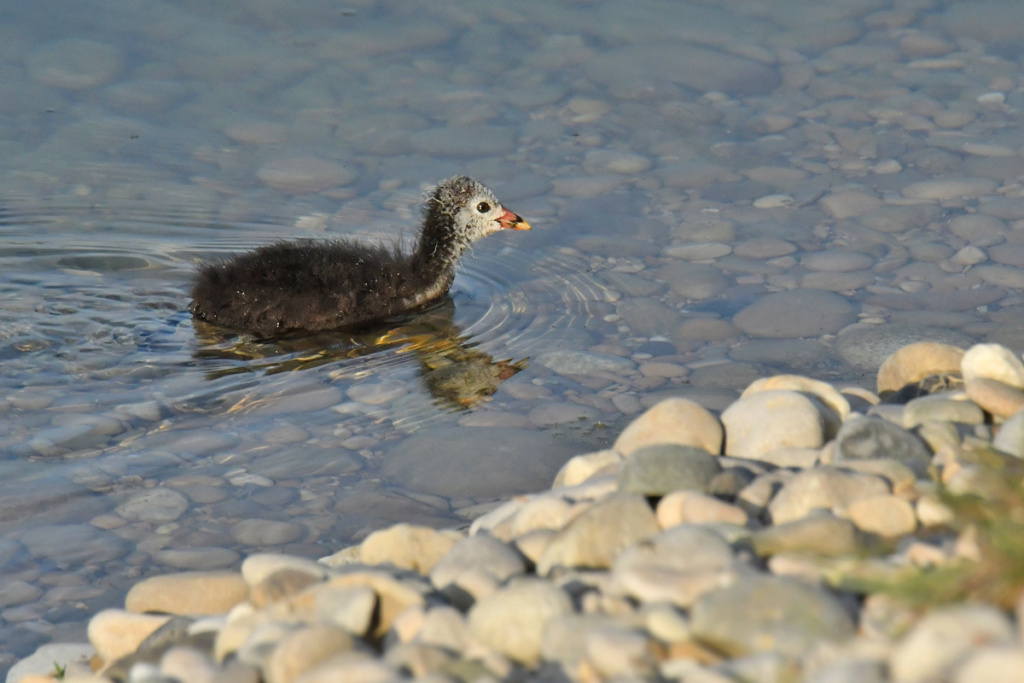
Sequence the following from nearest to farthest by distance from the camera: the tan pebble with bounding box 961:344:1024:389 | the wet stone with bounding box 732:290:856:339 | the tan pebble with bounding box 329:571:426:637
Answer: the tan pebble with bounding box 329:571:426:637, the tan pebble with bounding box 961:344:1024:389, the wet stone with bounding box 732:290:856:339

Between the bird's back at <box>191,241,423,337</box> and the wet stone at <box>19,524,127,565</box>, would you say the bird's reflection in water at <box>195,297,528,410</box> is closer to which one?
the bird's back at <box>191,241,423,337</box>

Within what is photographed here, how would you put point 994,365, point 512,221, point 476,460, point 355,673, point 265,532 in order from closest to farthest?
point 355,673
point 994,365
point 265,532
point 476,460
point 512,221

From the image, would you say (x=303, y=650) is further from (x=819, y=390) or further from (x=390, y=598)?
(x=819, y=390)

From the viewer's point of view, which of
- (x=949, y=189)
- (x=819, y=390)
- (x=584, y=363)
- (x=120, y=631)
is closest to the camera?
(x=120, y=631)

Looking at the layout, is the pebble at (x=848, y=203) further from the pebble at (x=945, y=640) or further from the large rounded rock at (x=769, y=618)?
the pebble at (x=945, y=640)

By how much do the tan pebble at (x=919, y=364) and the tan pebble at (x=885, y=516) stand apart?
1782mm

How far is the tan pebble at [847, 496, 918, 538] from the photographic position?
327cm

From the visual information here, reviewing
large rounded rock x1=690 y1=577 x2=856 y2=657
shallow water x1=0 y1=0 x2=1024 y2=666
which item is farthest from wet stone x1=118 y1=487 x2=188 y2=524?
large rounded rock x1=690 y1=577 x2=856 y2=657

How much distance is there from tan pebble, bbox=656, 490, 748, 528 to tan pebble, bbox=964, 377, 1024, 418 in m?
1.38

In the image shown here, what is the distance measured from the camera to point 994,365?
449cm

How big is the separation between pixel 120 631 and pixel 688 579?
1930 millimetres

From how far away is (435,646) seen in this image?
2908 millimetres

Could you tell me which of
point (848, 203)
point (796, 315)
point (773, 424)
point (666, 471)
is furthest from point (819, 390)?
point (848, 203)

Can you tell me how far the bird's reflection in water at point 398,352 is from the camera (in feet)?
20.3
